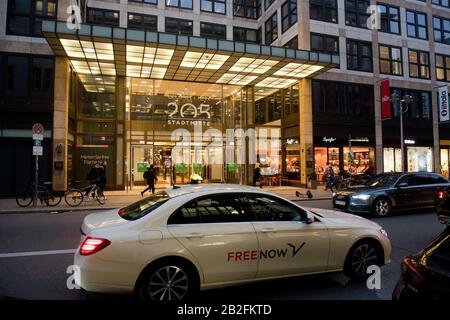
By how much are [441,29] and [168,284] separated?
35625mm

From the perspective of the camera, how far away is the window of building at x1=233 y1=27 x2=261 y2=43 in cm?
2909

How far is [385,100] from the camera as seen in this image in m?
25.9

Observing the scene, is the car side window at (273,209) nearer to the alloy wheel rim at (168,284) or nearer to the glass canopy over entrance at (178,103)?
the alloy wheel rim at (168,284)

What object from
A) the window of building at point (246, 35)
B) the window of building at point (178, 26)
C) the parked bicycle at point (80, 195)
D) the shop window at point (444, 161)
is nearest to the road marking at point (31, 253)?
the parked bicycle at point (80, 195)

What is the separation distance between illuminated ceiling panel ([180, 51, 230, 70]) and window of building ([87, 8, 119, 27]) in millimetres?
8031

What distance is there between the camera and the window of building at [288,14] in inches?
995

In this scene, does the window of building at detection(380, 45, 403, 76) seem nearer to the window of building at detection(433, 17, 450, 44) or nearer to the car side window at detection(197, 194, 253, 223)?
the window of building at detection(433, 17, 450, 44)

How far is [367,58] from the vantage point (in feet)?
88.1

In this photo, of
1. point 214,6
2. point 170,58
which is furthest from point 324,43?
point 170,58

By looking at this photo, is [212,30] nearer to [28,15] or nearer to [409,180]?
[28,15]

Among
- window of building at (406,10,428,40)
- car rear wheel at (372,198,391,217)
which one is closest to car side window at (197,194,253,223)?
car rear wheel at (372,198,391,217)

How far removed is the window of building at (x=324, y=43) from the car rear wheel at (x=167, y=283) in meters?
23.4

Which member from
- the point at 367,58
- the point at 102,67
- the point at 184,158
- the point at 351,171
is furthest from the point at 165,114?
the point at 367,58

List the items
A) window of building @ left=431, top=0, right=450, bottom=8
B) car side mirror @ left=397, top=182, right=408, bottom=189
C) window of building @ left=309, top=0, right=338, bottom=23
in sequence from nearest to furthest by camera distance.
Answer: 1. car side mirror @ left=397, top=182, right=408, bottom=189
2. window of building @ left=309, top=0, right=338, bottom=23
3. window of building @ left=431, top=0, right=450, bottom=8
